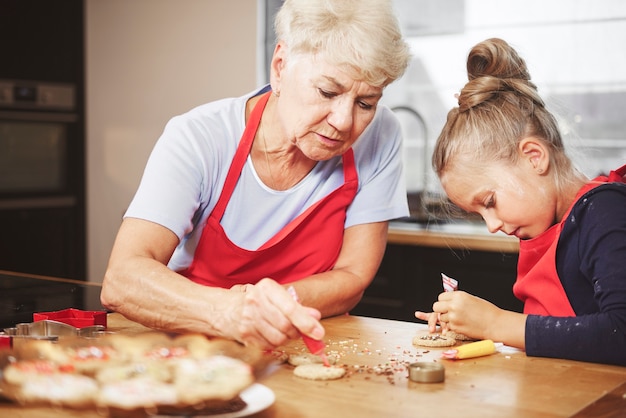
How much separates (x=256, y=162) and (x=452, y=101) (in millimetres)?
2361

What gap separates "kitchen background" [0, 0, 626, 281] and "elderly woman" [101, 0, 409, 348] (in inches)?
50.2

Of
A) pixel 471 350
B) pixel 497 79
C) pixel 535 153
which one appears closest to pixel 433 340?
pixel 471 350

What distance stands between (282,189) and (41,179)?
122 inches

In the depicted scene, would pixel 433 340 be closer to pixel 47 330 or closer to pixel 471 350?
pixel 471 350

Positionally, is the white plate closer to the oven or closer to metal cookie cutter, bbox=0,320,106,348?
metal cookie cutter, bbox=0,320,106,348

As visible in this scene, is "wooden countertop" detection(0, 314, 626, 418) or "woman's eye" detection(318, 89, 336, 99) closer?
"wooden countertop" detection(0, 314, 626, 418)

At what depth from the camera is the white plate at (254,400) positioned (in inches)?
38.8

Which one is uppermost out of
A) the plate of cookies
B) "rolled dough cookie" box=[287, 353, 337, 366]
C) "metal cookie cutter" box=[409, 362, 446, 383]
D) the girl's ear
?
the girl's ear

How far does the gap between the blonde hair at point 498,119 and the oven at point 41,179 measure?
10.8 ft

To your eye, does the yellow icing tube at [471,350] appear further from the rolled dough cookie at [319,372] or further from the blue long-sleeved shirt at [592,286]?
the rolled dough cookie at [319,372]

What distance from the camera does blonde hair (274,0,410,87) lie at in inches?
63.7

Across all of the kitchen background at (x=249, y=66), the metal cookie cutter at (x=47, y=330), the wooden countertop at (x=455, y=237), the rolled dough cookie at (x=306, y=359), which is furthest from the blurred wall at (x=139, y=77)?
the rolled dough cookie at (x=306, y=359)

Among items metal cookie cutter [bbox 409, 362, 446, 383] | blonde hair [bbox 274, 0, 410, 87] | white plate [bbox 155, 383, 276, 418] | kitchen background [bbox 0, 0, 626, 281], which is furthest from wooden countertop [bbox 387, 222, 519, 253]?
white plate [bbox 155, 383, 276, 418]

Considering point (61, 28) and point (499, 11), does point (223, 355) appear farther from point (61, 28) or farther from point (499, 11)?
point (61, 28)
